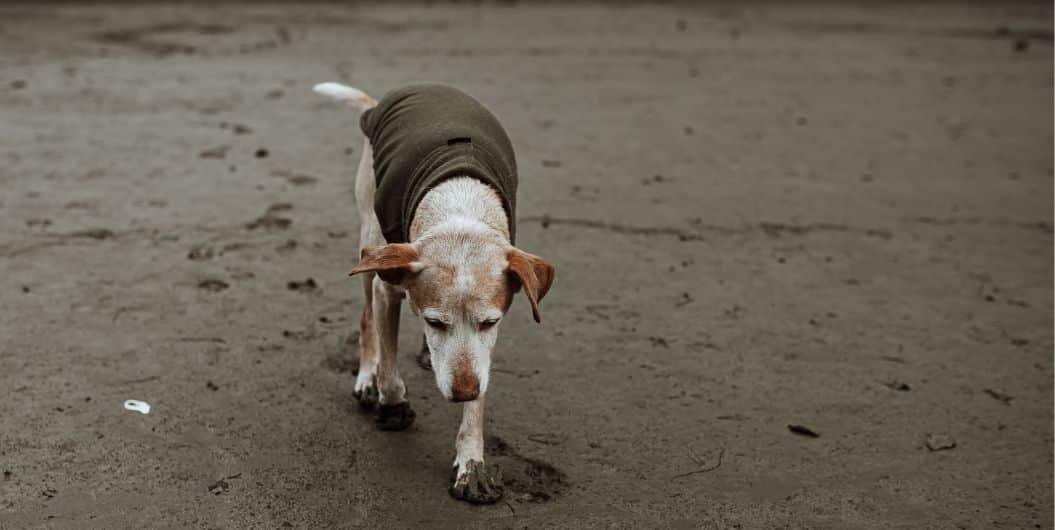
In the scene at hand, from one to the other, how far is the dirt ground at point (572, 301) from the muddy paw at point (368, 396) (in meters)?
0.05

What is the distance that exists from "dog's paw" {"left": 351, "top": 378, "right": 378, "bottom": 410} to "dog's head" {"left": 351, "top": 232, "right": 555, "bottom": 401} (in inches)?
36.6

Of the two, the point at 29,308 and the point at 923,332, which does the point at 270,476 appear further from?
the point at 923,332

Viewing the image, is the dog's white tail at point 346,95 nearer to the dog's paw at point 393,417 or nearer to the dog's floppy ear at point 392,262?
the dog's paw at point 393,417

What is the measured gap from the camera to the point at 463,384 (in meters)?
3.14

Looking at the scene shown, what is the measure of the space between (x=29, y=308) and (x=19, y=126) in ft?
10.0

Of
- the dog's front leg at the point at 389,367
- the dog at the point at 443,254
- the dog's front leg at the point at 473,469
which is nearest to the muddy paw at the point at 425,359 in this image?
the dog at the point at 443,254

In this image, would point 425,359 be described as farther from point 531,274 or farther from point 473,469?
point 531,274

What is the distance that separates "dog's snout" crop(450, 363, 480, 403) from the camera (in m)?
3.14

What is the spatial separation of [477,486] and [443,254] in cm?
85

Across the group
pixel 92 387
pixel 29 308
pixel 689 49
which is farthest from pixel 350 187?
pixel 689 49

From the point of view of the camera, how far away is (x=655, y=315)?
502cm

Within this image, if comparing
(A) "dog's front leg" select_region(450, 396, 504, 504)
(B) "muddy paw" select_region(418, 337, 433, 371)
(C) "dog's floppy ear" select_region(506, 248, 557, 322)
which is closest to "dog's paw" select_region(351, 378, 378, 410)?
(B) "muddy paw" select_region(418, 337, 433, 371)

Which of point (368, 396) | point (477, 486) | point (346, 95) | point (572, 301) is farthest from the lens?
point (572, 301)

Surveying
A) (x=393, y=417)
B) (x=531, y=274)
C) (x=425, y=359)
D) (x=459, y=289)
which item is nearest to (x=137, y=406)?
(x=393, y=417)
